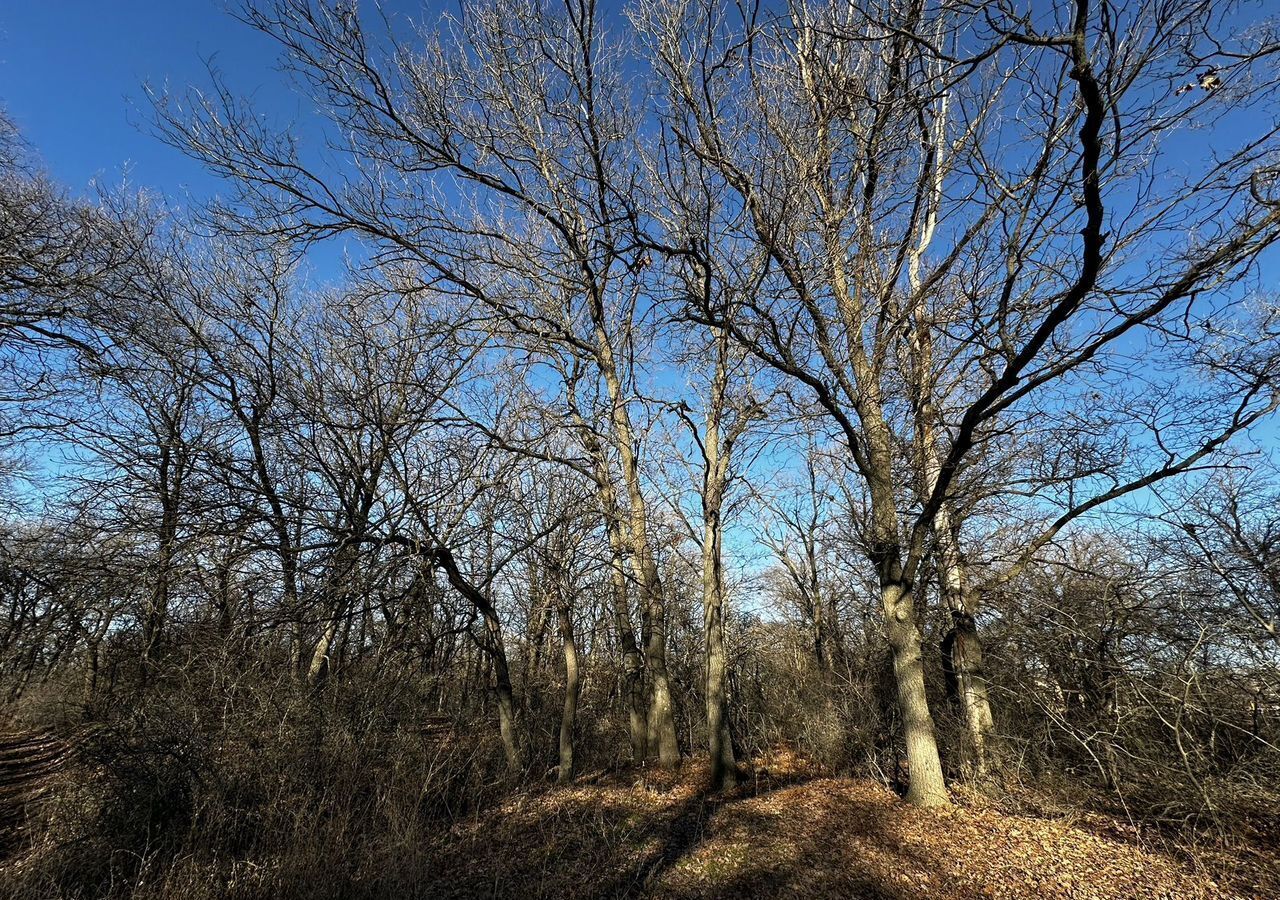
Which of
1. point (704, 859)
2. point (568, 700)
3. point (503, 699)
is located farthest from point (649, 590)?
point (704, 859)

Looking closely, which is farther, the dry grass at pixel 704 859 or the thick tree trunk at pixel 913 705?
the thick tree trunk at pixel 913 705

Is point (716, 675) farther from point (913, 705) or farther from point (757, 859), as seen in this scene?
point (757, 859)

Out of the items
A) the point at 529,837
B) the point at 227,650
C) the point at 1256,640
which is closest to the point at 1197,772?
the point at 1256,640

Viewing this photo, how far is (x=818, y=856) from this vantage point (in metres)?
5.52

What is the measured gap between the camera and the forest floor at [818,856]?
4742 millimetres

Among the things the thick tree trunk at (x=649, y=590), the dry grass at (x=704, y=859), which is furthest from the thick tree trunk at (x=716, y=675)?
the dry grass at (x=704, y=859)

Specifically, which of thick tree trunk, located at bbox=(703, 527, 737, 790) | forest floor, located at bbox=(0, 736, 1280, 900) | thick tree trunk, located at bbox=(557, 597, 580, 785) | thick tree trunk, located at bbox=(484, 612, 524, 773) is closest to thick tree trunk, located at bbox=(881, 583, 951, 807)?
forest floor, located at bbox=(0, 736, 1280, 900)

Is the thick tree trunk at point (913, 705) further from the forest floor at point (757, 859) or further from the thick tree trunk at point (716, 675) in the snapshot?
the thick tree trunk at point (716, 675)

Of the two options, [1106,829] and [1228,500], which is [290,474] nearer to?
[1106,829]

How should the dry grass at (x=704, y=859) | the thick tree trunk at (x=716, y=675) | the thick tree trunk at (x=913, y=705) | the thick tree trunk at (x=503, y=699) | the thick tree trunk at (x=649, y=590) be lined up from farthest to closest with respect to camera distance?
the thick tree trunk at (x=649, y=590) → the thick tree trunk at (x=503, y=699) → the thick tree trunk at (x=716, y=675) → the thick tree trunk at (x=913, y=705) → the dry grass at (x=704, y=859)

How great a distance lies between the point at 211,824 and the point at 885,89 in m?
9.62

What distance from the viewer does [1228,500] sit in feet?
25.4

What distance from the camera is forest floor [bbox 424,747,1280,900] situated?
4.74 metres

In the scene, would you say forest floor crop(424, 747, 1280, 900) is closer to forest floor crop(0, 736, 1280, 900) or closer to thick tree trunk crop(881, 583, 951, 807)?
forest floor crop(0, 736, 1280, 900)
